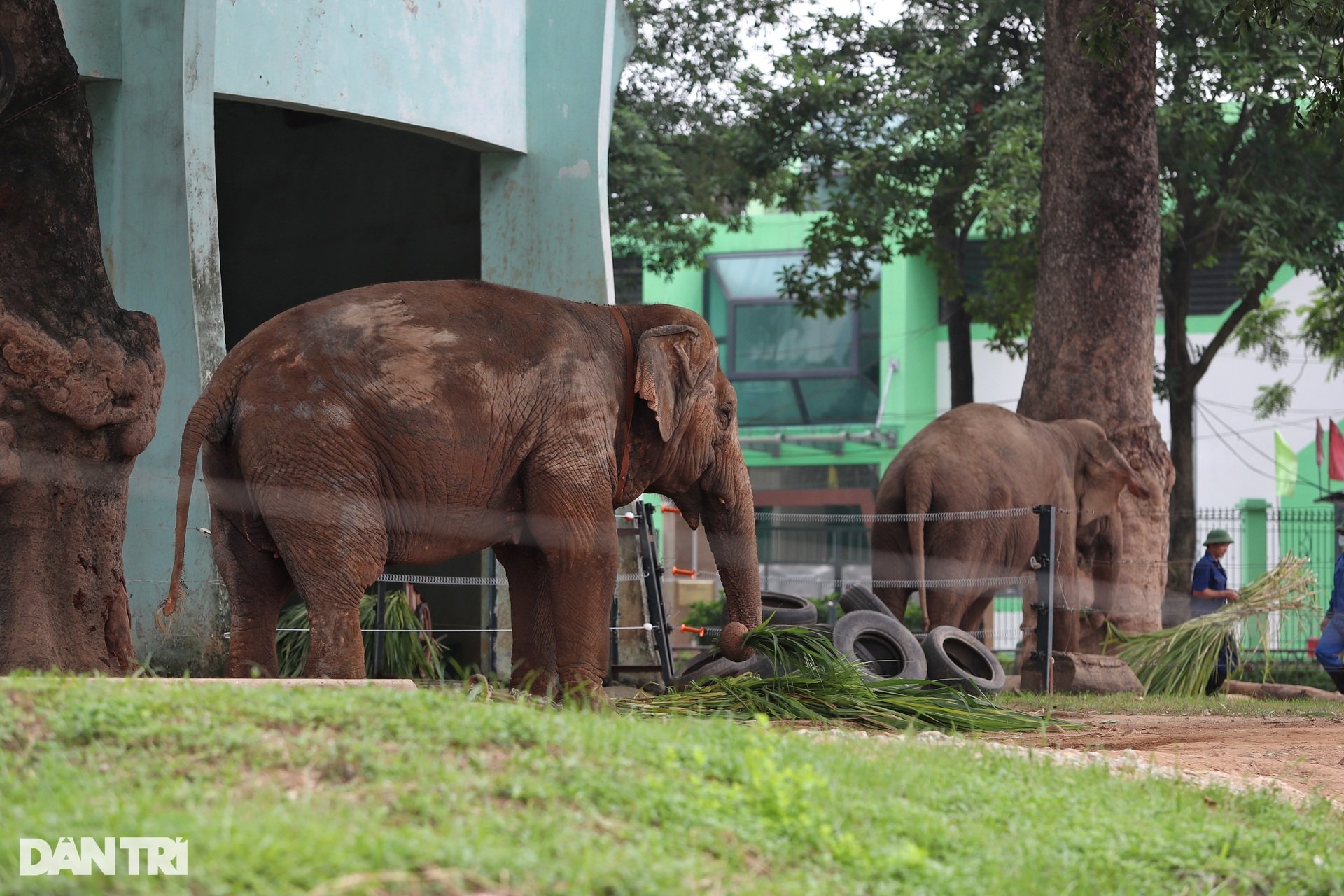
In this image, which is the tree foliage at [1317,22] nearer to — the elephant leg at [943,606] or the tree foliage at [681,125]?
the elephant leg at [943,606]

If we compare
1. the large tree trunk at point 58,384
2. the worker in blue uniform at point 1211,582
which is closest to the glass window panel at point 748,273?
the worker in blue uniform at point 1211,582

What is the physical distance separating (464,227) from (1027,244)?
860 cm

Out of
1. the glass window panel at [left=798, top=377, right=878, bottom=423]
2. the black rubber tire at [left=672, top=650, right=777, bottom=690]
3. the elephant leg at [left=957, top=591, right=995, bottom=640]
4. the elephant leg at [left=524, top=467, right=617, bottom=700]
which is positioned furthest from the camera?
the glass window panel at [left=798, top=377, right=878, bottom=423]

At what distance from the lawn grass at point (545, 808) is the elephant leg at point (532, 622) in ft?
9.53

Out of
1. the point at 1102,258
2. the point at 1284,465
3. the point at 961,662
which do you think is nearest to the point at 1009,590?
the point at 1284,465

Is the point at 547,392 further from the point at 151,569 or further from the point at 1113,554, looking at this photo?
the point at 1113,554

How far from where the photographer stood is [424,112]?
414 inches

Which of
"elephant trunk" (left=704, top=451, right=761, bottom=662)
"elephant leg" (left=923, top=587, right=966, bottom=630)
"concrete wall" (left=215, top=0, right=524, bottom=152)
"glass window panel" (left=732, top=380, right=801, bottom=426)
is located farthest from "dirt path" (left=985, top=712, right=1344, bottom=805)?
"glass window panel" (left=732, top=380, right=801, bottom=426)

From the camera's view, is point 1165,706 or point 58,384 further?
point 1165,706

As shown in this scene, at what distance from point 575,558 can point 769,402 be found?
82.2ft

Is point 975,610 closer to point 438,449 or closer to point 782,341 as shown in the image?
point 438,449

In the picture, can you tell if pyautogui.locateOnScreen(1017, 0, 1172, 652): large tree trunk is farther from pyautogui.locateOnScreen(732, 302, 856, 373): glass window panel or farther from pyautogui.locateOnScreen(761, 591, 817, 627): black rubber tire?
pyautogui.locateOnScreen(732, 302, 856, 373): glass window panel

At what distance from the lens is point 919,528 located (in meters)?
11.7

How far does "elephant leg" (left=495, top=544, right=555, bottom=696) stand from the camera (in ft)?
25.6
